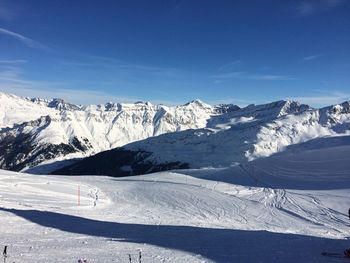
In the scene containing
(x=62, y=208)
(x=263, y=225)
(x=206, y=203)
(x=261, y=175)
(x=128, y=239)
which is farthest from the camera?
(x=261, y=175)

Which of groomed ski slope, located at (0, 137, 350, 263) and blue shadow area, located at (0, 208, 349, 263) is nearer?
blue shadow area, located at (0, 208, 349, 263)

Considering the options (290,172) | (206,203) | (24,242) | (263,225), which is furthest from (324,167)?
(24,242)

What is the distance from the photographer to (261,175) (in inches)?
2778

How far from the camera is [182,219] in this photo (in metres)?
32.8

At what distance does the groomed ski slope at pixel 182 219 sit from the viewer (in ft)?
61.1

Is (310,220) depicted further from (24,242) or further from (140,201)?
(24,242)

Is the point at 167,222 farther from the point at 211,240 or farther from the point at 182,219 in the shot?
the point at 211,240

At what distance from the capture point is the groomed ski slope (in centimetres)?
1861

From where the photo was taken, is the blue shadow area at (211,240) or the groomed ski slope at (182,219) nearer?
the blue shadow area at (211,240)

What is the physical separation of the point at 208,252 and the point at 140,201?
25.3m

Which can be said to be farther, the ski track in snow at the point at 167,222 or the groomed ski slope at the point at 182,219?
the groomed ski slope at the point at 182,219

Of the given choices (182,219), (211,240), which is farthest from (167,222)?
(211,240)

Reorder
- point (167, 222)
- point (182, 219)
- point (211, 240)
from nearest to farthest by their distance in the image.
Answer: point (211, 240)
point (167, 222)
point (182, 219)

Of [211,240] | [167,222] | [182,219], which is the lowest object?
[182,219]
